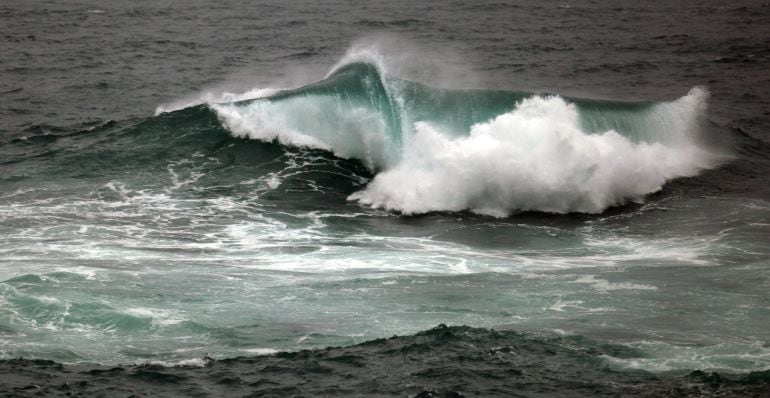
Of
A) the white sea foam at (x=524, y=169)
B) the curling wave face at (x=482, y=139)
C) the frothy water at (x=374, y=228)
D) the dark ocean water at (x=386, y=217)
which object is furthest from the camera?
the curling wave face at (x=482, y=139)

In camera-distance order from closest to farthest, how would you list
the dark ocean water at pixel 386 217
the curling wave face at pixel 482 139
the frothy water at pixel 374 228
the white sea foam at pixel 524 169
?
the dark ocean water at pixel 386 217
the frothy water at pixel 374 228
the white sea foam at pixel 524 169
the curling wave face at pixel 482 139

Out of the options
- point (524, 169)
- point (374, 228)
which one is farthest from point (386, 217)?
point (524, 169)

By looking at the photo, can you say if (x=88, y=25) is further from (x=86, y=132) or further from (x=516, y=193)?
(x=516, y=193)

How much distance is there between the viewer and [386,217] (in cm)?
2164

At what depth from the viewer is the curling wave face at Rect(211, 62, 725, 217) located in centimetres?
2259

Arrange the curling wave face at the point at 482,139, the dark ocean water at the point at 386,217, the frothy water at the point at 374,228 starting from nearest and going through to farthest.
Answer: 1. the dark ocean water at the point at 386,217
2. the frothy water at the point at 374,228
3. the curling wave face at the point at 482,139

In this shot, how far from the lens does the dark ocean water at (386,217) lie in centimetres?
1234

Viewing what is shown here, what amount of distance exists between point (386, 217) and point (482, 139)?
364 cm

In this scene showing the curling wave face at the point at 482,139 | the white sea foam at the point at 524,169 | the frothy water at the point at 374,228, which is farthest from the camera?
the curling wave face at the point at 482,139

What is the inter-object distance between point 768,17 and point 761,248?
34.9m

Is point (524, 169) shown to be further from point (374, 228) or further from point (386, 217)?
point (374, 228)

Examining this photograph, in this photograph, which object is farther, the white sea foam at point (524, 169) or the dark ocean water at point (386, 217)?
the white sea foam at point (524, 169)

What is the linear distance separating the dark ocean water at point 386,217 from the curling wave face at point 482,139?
7 cm

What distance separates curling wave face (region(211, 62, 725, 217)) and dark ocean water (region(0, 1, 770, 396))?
0.24 feet
